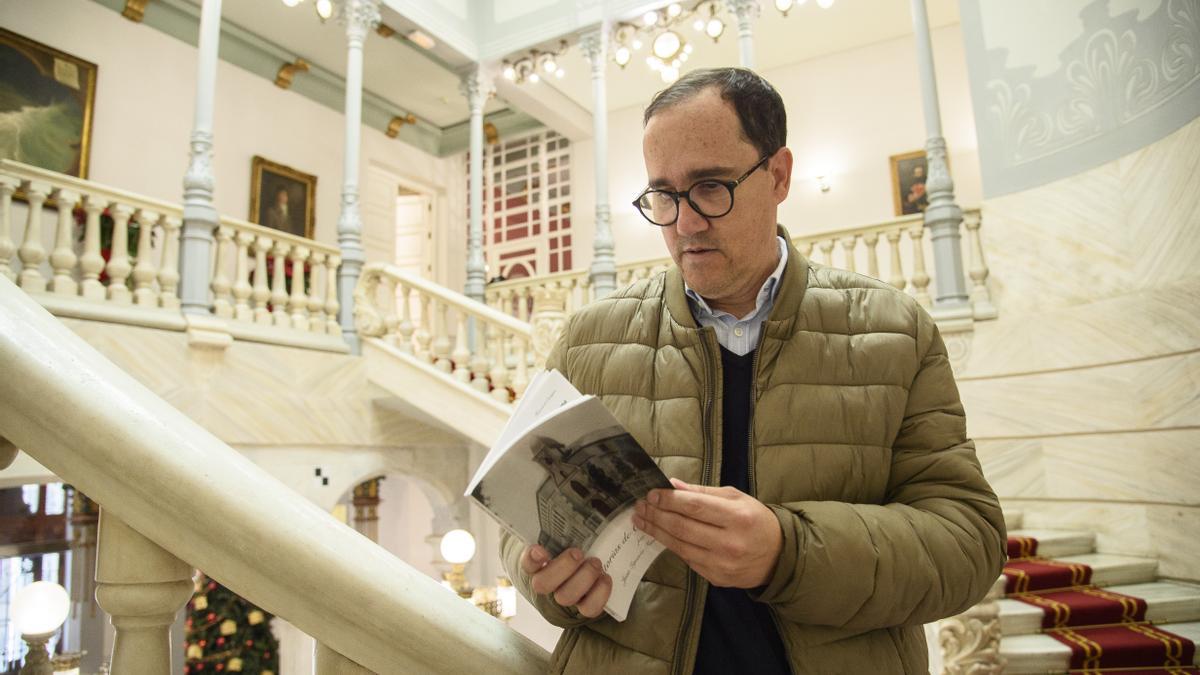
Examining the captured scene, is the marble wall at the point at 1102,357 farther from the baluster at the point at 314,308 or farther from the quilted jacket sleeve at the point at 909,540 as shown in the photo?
the baluster at the point at 314,308

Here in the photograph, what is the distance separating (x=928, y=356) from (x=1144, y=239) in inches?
192

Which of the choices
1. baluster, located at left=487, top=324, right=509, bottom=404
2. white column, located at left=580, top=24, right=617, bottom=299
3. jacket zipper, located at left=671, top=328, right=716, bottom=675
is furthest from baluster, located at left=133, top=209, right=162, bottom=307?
jacket zipper, located at left=671, top=328, right=716, bottom=675

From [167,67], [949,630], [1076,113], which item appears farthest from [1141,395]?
[167,67]

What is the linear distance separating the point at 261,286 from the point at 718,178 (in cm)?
559

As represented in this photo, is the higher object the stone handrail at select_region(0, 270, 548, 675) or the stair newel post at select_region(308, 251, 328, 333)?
the stair newel post at select_region(308, 251, 328, 333)

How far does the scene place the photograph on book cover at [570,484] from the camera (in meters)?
0.85

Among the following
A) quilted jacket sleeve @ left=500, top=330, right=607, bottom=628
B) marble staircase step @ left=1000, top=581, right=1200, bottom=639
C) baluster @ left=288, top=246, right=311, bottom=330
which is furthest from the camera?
baluster @ left=288, top=246, right=311, bottom=330

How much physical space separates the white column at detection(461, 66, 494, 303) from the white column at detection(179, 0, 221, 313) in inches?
127

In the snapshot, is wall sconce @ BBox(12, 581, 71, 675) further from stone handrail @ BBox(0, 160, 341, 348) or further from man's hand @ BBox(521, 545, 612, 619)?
man's hand @ BBox(521, 545, 612, 619)

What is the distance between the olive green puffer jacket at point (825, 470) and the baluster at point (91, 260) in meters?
5.01

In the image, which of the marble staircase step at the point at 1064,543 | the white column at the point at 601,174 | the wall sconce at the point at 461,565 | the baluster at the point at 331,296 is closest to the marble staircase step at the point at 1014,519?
the marble staircase step at the point at 1064,543

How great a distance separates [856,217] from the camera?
938 cm

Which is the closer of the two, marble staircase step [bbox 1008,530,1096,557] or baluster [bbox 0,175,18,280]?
baluster [bbox 0,175,18,280]

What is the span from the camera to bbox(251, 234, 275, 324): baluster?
586cm
